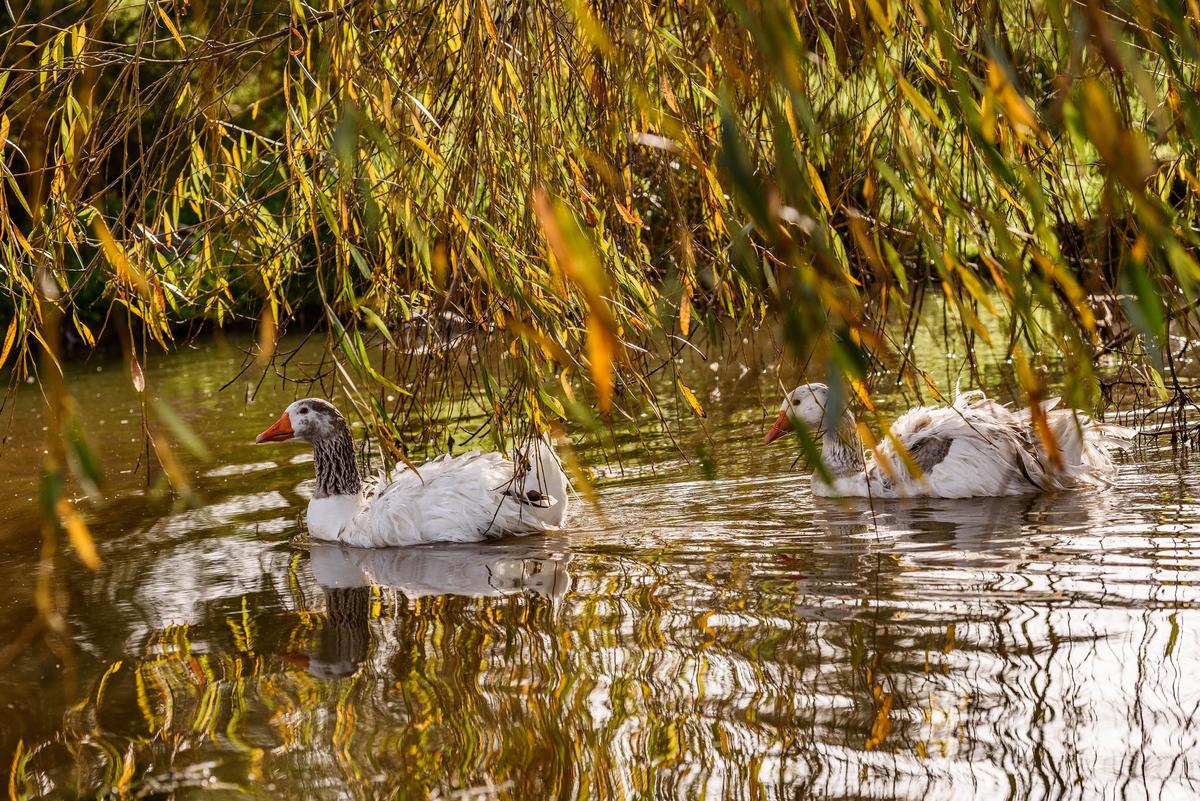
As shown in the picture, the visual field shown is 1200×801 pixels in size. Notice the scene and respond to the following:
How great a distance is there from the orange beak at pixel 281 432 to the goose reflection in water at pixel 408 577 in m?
0.82

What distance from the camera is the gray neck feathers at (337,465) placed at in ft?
22.5

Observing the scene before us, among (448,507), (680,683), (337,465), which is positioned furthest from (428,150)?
(337,465)

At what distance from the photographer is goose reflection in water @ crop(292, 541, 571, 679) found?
4.72 meters

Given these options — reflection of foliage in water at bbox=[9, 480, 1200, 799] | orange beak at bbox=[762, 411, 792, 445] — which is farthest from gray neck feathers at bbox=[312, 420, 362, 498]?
orange beak at bbox=[762, 411, 792, 445]

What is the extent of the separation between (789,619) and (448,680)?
3.88 ft

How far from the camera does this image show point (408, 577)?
18.7 ft

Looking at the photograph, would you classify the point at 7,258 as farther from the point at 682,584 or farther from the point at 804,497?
the point at 804,497

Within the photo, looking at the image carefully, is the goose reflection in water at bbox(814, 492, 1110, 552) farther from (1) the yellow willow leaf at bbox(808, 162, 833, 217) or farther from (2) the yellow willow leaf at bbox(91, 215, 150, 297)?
(2) the yellow willow leaf at bbox(91, 215, 150, 297)

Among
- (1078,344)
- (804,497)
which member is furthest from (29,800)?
(804,497)

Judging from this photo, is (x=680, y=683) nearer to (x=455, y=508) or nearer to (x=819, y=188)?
(x=819, y=188)

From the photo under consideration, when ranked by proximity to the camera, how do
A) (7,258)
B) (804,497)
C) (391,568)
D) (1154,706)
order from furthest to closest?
(804,497) < (391,568) < (7,258) < (1154,706)

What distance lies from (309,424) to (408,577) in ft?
5.23

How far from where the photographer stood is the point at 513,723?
374 centimetres

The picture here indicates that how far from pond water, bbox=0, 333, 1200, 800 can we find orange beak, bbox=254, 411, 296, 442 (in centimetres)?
51
